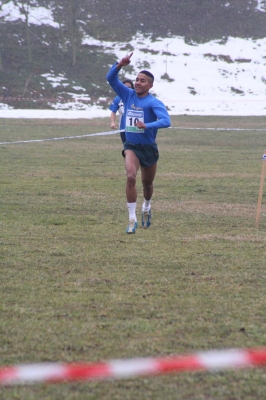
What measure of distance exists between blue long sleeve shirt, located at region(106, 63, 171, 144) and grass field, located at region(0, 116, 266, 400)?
119 centimetres

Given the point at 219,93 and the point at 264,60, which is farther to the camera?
the point at 264,60

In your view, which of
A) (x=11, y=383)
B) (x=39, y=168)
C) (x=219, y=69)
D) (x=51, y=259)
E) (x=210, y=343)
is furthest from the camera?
(x=219, y=69)

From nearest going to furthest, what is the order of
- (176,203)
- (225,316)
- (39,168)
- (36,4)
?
(225,316) < (176,203) < (39,168) < (36,4)

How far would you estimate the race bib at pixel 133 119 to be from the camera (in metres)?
8.52

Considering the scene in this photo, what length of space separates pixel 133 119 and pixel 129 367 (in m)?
5.17

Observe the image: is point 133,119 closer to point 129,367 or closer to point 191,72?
point 129,367

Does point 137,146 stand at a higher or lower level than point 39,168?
higher

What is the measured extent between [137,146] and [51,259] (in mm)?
2496

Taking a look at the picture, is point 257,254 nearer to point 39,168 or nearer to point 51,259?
point 51,259

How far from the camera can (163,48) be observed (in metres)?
62.2

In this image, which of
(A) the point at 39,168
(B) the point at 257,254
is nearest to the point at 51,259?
(B) the point at 257,254

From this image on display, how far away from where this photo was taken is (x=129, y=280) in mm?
5883

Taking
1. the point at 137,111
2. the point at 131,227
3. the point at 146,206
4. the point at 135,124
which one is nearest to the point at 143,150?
the point at 135,124

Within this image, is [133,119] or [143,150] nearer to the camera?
[133,119]
